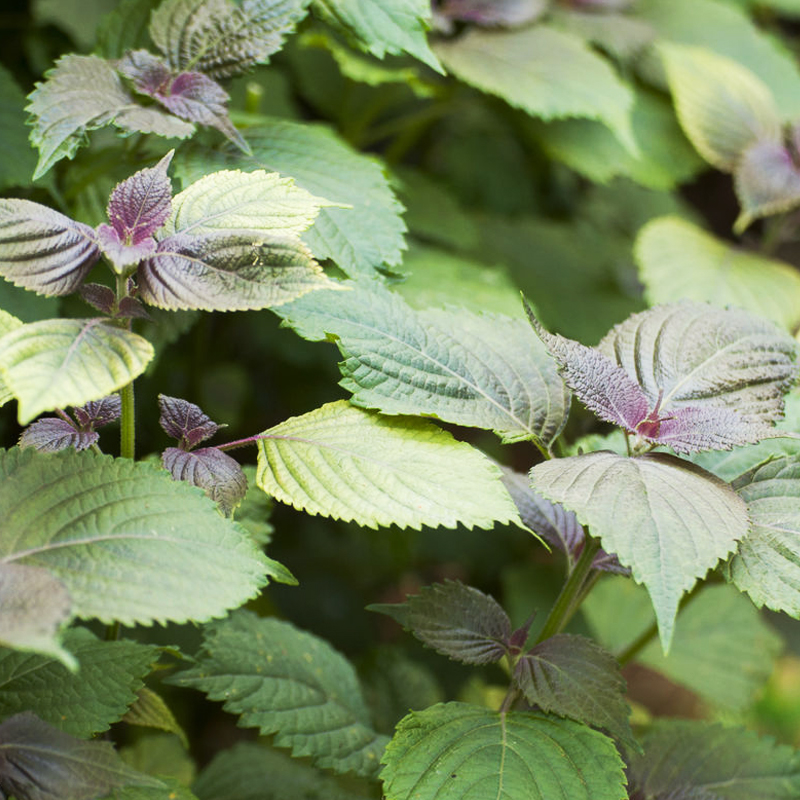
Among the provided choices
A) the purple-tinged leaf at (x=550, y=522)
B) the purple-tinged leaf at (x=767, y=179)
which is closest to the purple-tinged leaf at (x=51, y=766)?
the purple-tinged leaf at (x=550, y=522)

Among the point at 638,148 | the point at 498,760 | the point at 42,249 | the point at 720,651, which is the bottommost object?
the point at 720,651

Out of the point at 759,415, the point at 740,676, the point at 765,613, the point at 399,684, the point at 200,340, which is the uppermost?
the point at 759,415

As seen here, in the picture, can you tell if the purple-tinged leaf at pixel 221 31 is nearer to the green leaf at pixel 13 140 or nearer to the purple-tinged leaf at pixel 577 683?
the green leaf at pixel 13 140

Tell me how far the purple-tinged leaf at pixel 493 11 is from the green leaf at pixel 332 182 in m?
0.49

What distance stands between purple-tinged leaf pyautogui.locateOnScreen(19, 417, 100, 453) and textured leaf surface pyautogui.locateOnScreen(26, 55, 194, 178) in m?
0.22

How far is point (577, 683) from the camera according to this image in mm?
742

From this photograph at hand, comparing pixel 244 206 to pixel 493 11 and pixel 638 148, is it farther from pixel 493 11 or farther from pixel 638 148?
pixel 638 148

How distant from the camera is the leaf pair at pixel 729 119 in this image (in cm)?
138

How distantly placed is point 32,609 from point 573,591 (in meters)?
0.50

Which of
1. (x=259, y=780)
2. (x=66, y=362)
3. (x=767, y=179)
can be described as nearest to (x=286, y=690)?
(x=259, y=780)

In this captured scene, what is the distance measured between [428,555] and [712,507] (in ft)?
3.90

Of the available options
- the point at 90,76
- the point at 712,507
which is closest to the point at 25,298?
the point at 90,76

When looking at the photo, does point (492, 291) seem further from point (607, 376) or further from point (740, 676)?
point (740, 676)

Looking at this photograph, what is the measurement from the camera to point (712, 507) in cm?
68
